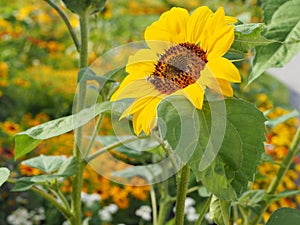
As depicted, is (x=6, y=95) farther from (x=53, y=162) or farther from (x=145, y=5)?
(x=145, y=5)

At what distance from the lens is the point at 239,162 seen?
463 millimetres

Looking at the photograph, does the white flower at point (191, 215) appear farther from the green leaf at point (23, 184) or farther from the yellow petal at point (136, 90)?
the yellow petal at point (136, 90)

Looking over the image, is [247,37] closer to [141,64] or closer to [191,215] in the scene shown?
[141,64]

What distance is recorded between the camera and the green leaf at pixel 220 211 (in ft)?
1.70

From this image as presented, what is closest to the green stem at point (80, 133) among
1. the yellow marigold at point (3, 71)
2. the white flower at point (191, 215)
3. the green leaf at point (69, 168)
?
the green leaf at point (69, 168)

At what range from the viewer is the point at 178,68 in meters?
0.48

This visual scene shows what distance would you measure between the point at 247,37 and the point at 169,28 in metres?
0.06

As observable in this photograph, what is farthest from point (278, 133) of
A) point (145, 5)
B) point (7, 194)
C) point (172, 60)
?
point (145, 5)

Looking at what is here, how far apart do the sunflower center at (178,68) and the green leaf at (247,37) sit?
A: 0.11 feet

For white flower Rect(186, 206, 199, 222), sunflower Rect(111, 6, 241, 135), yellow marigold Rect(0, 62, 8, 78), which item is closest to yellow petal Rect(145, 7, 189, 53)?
sunflower Rect(111, 6, 241, 135)

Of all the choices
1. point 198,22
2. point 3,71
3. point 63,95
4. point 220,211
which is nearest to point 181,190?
point 220,211

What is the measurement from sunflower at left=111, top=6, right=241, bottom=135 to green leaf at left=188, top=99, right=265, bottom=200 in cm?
2

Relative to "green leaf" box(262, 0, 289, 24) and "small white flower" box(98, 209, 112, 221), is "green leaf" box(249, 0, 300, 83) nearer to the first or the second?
"green leaf" box(262, 0, 289, 24)

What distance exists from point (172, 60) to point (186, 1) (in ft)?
9.37
